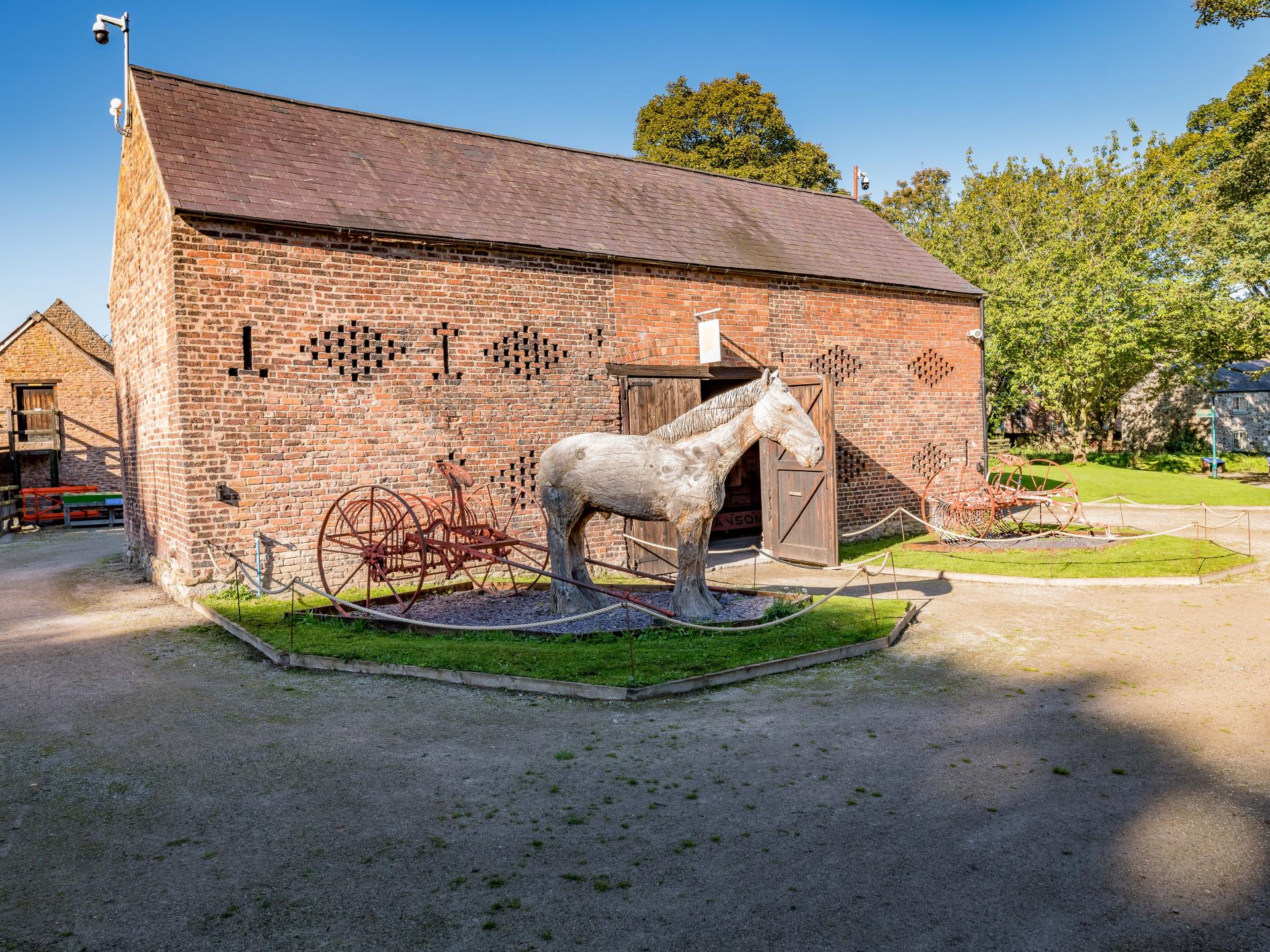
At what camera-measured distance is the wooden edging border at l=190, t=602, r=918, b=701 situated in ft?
22.0

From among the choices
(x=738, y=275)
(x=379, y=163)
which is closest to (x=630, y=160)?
(x=738, y=275)

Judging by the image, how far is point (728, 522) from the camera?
62.5ft

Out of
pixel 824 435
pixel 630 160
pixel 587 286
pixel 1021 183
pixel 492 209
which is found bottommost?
pixel 824 435

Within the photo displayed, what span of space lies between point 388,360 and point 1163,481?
23703 millimetres

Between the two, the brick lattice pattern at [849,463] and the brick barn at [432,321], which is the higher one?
the brick barn at [432,321]

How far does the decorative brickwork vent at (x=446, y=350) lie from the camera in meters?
11.9

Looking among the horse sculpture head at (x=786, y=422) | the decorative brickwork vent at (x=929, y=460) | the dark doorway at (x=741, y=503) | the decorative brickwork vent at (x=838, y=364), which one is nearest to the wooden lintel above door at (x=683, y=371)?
the decorative brickwork vent at (x=838, y=364)

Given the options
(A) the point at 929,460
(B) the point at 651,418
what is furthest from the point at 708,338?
(A) the point at 929,460

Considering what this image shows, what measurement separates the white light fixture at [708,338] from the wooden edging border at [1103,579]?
186 inches

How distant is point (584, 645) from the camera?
8273mm

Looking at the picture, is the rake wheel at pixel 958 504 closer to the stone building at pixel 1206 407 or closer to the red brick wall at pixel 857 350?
the red brick wall at pixel 857 350

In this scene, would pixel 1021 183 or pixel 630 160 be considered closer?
pixel 630 160

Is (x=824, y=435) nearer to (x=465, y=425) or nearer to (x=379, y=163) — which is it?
(x=465, y=425)

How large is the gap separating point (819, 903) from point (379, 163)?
41.1 ft
